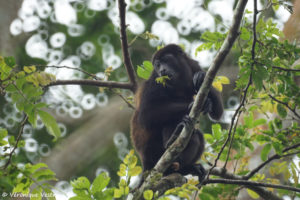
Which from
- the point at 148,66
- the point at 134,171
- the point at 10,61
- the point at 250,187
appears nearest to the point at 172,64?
the point at 148,66

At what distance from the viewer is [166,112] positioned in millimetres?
4590

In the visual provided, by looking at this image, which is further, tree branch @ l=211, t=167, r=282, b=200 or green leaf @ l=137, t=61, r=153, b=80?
green leaf @ l=137, t=61, r=153, b=80

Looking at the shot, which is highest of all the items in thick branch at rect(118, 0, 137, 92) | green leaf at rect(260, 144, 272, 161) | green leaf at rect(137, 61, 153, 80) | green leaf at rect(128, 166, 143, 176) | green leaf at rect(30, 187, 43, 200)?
thick branch at rect(118, 0, 137, 92)

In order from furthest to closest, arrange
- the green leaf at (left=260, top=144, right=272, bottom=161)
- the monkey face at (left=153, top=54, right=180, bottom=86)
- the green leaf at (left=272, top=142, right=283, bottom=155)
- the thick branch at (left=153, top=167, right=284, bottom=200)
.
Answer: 1. the monkey face at (left=153, top=54, right=180, bottom=86)
2. the green leaf at (left=260, top=144, right=272, bottom=161)
3. the green leaf at (left=272, top=142, right=283, bottom=155)
4. the thick branch at (left=153, top=167, right=284, bottom=200)

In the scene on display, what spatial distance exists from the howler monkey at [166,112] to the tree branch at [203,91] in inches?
33.5

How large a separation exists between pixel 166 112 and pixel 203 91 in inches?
51.7

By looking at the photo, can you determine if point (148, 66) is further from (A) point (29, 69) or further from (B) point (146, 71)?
(A) point (29, 69)

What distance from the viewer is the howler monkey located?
455 centimetres

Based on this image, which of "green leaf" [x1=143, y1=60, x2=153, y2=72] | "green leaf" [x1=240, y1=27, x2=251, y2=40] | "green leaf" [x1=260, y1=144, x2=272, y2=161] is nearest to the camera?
"green leaf" [x1=240, y1=27, x2=251, y2=40]

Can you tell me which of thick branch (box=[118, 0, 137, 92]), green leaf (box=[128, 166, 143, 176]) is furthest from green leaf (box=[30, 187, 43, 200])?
thick branch (box=[118, 0, 137, 92])

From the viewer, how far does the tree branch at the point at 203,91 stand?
2.92 meters

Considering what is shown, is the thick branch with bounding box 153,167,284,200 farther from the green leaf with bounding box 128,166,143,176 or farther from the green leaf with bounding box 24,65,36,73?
the green leaf with bounding box 24,65,36,73

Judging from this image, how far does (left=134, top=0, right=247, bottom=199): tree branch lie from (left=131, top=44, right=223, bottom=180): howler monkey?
851 mm

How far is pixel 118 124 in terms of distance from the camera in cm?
968
